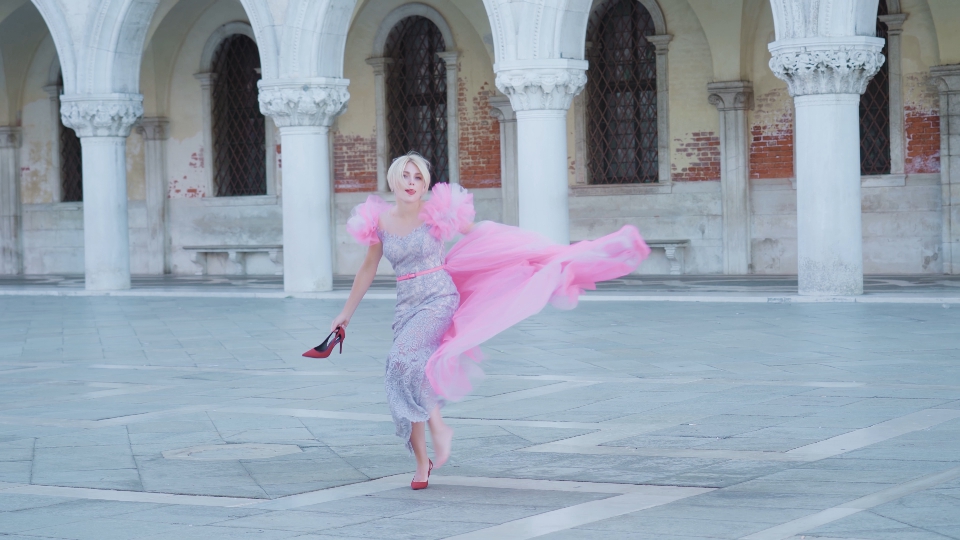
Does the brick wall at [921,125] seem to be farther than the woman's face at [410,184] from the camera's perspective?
Yes

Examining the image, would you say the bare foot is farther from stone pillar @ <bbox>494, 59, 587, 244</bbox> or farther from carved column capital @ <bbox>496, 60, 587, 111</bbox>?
carved column capital @ <bbox>496, 60, 587, 111</bbox>

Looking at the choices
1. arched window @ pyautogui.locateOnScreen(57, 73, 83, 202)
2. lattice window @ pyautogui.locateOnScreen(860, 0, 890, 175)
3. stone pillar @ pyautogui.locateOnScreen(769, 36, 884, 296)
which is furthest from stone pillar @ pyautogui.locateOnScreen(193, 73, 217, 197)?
stone pillar @ pyautogui.locateOnScreen(769, 36, 884, 296)

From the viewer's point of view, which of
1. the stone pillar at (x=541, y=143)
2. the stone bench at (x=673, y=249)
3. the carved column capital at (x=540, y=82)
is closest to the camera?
the carved column capital at (x=540, y=82)

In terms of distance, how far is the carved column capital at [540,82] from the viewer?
14.4 meters

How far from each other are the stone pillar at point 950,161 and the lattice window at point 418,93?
6957 mm

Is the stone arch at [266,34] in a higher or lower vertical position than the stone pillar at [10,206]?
higher

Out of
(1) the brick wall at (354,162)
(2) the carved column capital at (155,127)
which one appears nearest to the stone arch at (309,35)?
(1) the brick wall at (354,162)

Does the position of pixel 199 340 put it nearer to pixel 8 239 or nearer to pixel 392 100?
pixel 392 100

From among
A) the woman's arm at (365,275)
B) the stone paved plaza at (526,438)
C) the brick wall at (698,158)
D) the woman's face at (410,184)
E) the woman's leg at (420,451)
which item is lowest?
the stone paved plaza at (526,438)

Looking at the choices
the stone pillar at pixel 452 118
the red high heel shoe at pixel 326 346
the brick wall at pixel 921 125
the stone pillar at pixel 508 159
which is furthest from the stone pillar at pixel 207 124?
the red high heel shoe at pixel 326 346

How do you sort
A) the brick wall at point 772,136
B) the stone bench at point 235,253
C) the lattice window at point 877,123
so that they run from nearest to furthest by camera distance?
the lattice window at point 877,123
the brick wall at point 772,136
the stone bench at point 235,253

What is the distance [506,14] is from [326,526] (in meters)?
10.8

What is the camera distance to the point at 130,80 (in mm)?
17391

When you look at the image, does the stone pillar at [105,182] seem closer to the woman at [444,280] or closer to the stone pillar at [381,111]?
the stone pillar at [381,111]
